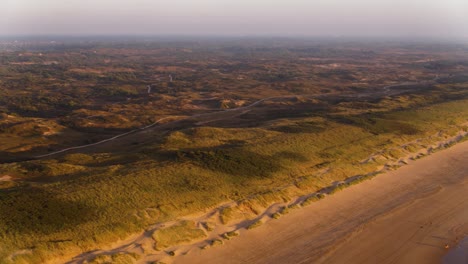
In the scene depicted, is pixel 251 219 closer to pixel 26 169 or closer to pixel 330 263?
pixel 330 263

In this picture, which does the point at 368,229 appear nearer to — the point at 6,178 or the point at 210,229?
the point at 210,229

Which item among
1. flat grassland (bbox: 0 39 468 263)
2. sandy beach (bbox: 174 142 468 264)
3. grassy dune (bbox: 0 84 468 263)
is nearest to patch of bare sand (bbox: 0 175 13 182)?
flat grassland (bbox: 0 39 468 263)

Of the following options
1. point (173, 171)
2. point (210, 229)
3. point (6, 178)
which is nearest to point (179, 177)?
point (173, 171)

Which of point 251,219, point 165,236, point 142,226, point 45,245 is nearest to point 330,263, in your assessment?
point 251,219

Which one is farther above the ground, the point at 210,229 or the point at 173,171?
the point at 173,171

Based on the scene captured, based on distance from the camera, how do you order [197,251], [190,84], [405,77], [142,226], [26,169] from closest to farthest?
[197,251] → [142,226] → [26,169] → [190,84] → [405,77]

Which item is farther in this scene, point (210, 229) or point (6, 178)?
point (6, 178)
